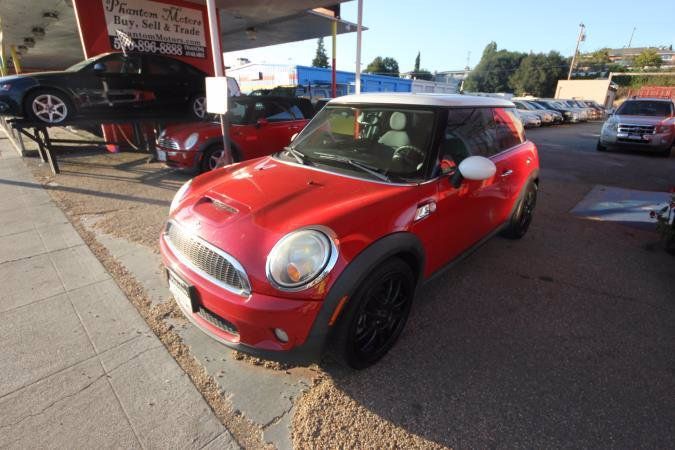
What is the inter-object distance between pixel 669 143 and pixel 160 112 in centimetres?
1339

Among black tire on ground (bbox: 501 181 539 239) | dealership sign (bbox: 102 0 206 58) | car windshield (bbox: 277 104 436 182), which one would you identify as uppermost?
dealership sign (bbox: 102 0 206 58)

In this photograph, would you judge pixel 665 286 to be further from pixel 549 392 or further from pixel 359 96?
pixel 359 96

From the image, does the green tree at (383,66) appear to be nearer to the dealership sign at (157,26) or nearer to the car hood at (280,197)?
the dealership sign at (157,26)

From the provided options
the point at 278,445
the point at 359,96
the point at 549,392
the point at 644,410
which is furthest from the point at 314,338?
the point at 359,96

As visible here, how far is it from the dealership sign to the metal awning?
2.13 feet

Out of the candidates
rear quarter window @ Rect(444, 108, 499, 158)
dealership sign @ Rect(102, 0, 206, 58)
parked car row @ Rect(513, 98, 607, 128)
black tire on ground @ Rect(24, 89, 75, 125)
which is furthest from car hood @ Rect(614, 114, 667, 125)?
black tire on ground @ Rect(24, 89, 75, 125)

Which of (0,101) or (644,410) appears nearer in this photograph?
(644,410)

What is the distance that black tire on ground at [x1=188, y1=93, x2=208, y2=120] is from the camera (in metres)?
8.18

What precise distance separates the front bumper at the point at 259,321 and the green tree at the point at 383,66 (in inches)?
3691

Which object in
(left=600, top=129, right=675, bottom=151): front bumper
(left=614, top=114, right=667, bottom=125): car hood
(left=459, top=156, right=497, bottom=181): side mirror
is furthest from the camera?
(left=614, top=114, right=667, bottom=125): car hood

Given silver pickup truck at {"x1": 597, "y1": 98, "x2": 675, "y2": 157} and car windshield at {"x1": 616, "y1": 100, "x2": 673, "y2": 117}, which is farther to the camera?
car windshield at {"x1": 616, "y1": 100, "x2": 673, "y2": 117}

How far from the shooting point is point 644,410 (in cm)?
202

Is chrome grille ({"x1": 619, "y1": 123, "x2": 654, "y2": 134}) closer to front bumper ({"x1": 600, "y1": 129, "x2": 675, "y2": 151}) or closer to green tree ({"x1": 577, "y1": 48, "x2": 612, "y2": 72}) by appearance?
front bumper ({"x1": 600, "y1": 129, "x2": 675, "y2": 151})

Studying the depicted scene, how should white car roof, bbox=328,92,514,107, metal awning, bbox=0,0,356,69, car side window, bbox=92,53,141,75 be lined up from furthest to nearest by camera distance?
metal awning, bbox=0,0,356,69 → car side window, bbox=92,53,141,75 → white car roof, bbox=328,92,514,107
